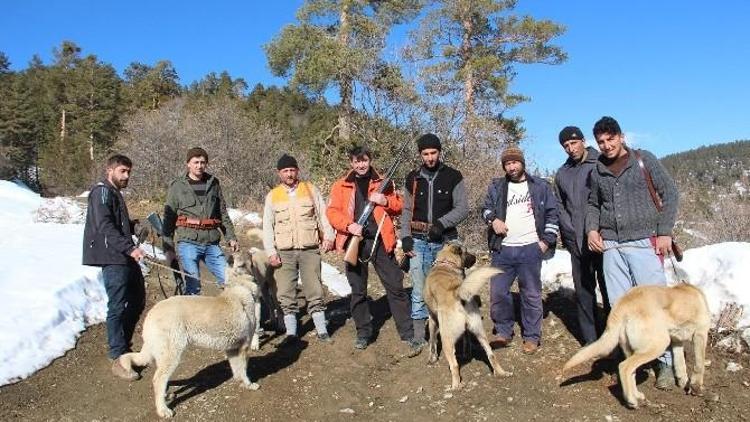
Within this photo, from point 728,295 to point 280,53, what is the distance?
19.3m

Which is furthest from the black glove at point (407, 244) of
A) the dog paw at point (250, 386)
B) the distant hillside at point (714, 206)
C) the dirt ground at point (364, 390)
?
the distant hillside at point (714, 206)

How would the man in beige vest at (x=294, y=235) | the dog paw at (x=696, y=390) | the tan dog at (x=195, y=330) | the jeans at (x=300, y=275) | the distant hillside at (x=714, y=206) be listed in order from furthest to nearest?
the distant hillside at (x=714, y=206) < the jeans at (x=300, y=275) < the man in beige vest at (x=294, y=235) < the tan dog at (x=195, y=330) < the dog paw at (x=696, y=390)

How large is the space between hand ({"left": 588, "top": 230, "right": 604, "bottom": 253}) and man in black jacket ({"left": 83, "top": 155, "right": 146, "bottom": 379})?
4.25m

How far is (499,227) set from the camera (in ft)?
17.9

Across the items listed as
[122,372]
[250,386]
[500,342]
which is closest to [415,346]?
[500,342]

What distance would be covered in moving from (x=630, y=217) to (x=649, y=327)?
98 cm

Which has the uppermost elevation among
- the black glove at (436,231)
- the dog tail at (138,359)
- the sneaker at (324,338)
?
the black glove at (436,231)

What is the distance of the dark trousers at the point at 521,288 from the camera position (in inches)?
216

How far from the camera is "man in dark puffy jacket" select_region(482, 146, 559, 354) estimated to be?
5414 millimetres

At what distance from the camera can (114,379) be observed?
5629 mm

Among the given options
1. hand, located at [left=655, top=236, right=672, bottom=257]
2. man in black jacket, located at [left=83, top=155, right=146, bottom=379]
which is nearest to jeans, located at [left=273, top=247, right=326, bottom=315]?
man in black jacket, located at [left=83, top=155, right=146, bottom=379]

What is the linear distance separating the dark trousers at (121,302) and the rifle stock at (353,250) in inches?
87.5

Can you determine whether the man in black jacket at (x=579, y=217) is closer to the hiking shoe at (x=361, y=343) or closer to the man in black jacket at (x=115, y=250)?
the hiking shoe at (x=361, y=343)

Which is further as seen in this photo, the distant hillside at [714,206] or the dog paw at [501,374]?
the distant hillside at [714,206]
